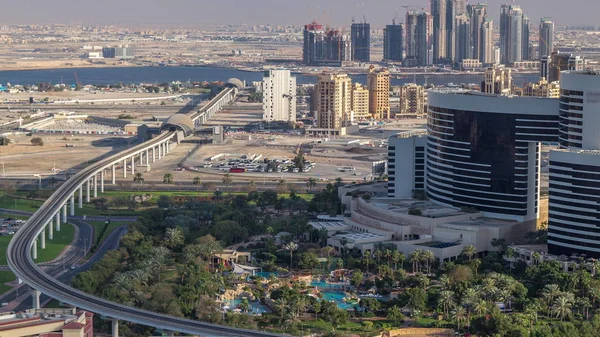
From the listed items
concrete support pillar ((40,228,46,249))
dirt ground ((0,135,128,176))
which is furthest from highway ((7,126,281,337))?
dirt ground ((0,135,128,176))

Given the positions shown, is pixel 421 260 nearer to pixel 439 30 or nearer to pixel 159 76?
pixel 159 76

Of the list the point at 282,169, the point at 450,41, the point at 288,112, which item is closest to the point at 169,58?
the point at 450,41

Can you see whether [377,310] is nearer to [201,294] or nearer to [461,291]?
[461,291]

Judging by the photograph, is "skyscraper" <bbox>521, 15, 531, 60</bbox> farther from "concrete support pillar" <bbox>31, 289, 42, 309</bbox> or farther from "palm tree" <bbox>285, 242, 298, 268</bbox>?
"concrete support pillar" <bbox>31, 289, 42, 309</bbox>

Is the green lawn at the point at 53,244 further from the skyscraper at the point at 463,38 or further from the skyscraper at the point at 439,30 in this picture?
the skyscraper at the point at 439,30

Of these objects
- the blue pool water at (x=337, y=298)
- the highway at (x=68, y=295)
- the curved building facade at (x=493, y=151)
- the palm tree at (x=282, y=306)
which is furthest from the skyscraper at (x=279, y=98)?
the palm tree at (x=282, y=306)

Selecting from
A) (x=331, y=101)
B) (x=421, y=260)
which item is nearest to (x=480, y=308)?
(x=421, y=260)
